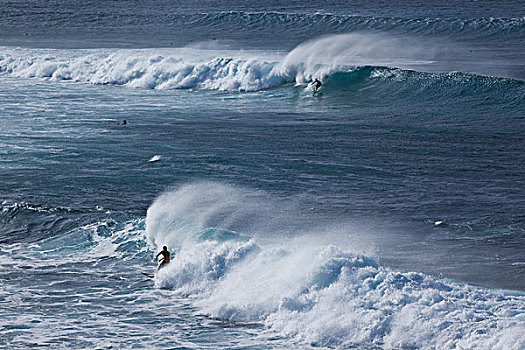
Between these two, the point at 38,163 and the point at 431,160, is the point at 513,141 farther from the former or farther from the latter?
the point at 38,163

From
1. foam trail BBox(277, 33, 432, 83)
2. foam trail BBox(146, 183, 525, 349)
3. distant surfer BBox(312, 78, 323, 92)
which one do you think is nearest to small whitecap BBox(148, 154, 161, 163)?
foam trail BBox(146, 183, 525, 349)

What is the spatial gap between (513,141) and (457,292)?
11.6m

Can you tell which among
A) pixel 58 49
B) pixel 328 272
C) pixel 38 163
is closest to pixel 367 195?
pixel 328 272

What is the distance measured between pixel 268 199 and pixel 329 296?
5733mm

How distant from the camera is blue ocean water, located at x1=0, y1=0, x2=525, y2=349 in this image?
13.6 metres

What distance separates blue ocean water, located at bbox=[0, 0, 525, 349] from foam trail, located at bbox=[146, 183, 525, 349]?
1.4 inches

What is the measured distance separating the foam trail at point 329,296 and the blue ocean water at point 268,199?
0.04m

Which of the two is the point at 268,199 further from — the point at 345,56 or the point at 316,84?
the point at 345,56

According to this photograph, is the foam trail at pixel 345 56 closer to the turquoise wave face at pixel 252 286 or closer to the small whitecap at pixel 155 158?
the small whitecap at pixel 155 158

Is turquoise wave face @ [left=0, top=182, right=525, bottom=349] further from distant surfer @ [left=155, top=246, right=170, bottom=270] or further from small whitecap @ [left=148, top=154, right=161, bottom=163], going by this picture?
small whitecap @ [left=148, top=154, right=161, bottom=163]

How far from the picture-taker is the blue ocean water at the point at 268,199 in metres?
13.6

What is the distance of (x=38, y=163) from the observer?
22.8 metres

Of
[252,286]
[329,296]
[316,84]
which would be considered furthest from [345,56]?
[329,296]

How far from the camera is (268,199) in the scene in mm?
19641
